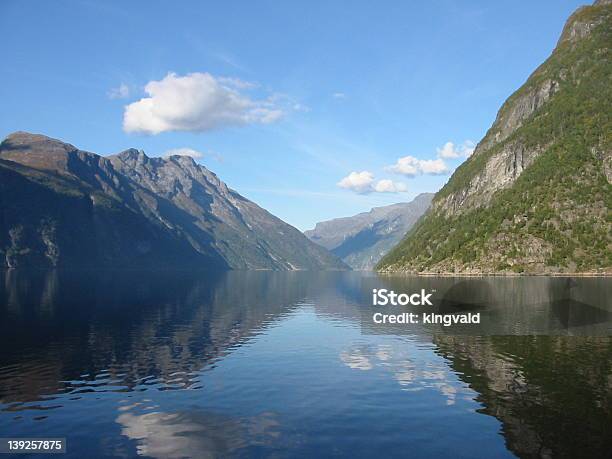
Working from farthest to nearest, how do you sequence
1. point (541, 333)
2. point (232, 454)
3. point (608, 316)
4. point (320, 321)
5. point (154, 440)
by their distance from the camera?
point (320, 321)
point (608, 316)
point (541, 333)
point (154, 440)
point (232, 454)

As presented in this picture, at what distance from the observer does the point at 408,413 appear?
37250 mm

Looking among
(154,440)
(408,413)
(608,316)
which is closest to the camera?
(154,440)

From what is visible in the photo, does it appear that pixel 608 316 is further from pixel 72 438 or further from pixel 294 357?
pixel 72 438

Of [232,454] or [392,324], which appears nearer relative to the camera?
[232,454]

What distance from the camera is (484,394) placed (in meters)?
41.9

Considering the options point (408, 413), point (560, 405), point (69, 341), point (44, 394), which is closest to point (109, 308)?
point (69, 341)

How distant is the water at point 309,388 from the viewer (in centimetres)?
3127

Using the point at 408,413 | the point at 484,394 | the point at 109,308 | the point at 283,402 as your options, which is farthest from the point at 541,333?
the point at 109,308

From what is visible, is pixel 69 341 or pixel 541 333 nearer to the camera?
pixel 69 341

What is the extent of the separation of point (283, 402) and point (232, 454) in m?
11.3

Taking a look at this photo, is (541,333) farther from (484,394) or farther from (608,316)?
(484,394)

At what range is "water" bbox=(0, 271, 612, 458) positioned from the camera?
31.3 metres

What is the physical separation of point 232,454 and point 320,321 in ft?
218

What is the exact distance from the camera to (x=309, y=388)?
147 feet
